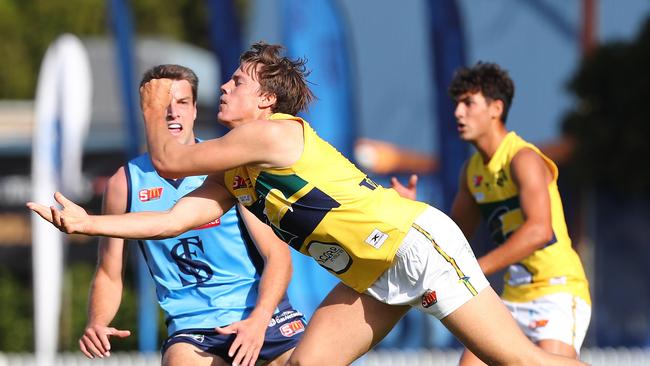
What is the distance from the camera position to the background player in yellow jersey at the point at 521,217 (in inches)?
260

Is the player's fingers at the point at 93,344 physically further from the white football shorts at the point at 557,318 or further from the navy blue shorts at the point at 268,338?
the white football shorts at the point at 557,318

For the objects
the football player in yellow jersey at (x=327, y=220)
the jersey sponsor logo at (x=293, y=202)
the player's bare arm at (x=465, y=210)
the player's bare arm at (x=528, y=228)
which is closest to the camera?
the football player in yellow jersey at (x=327, y=220)

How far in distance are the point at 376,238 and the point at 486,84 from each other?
2001 mm

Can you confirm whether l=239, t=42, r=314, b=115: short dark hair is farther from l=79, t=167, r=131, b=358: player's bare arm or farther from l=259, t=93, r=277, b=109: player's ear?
l=79, t=167, r=131, b=358: player's bare arm

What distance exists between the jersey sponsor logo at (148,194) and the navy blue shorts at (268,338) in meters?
0.65

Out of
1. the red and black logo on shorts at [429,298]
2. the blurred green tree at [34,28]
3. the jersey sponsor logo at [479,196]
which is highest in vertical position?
the jersey sponsor logo at [479,196]

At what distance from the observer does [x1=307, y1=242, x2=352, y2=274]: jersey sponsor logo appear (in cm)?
539

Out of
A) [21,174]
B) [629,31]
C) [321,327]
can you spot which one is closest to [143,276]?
[21,174]

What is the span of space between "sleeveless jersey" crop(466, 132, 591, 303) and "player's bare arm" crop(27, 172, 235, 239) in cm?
193

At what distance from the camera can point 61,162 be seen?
14.3 m

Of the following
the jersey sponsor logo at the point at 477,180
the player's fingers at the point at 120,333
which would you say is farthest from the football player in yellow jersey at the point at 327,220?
the jersey sponsor logo at the point at 477,180

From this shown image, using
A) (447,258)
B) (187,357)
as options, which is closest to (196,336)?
(187,357)

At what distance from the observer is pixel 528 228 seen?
657 centimetres

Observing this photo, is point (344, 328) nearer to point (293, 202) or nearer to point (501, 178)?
point (293, 202)
